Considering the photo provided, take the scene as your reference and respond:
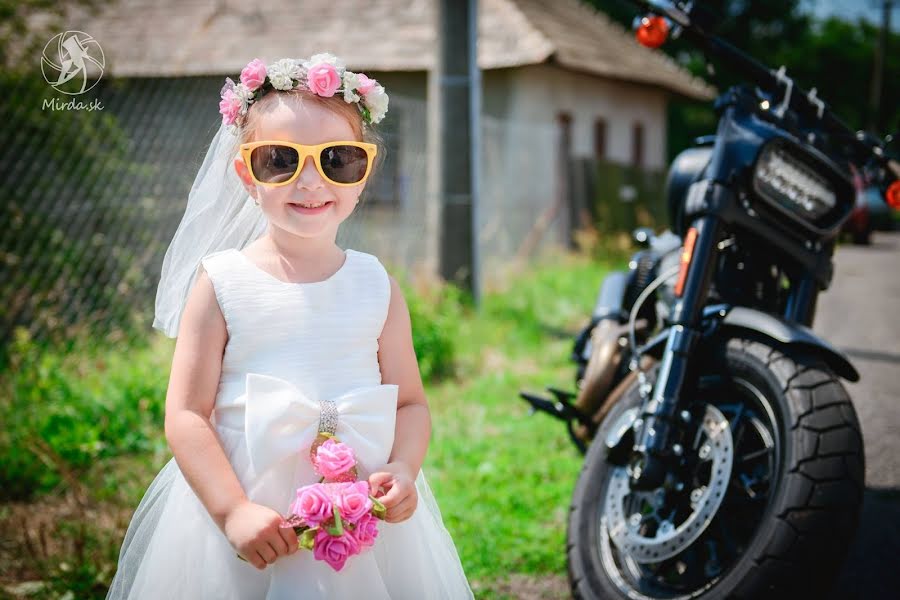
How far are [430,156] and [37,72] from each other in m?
3.30

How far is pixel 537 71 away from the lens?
17.8 meters

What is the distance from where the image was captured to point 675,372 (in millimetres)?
2459

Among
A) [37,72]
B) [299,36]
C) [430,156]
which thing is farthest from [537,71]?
[37,72]

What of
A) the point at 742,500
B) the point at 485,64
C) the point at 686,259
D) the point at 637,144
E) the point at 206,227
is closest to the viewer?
the point at 206,227

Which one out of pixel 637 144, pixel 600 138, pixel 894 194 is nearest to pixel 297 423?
pixel 894 194

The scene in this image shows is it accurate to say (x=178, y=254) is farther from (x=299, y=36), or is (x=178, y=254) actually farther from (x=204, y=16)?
(x=204, y=16)

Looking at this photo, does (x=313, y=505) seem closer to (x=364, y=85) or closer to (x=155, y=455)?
(x=364, y=85)

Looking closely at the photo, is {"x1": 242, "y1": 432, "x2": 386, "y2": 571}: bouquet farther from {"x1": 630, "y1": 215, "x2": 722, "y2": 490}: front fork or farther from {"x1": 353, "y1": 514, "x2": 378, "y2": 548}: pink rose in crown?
{"x1": 630, "y1": 215, "x2": 722, "y2": 490}: front fork

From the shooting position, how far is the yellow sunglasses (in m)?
1.79

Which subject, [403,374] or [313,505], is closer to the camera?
[313,505]

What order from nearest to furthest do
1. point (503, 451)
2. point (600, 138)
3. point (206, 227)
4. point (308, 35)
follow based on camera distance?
point (206, 227) < point (503, 451) < point (308, 35) < point (600, 138)

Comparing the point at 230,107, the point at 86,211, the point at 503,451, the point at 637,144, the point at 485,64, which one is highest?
the point at 230,107

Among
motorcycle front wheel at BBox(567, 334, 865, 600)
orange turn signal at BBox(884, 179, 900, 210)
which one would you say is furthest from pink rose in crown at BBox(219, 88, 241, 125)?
orange turn signal at BBox(884, 179, 900, 210)

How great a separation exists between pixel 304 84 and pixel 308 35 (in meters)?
15.6
